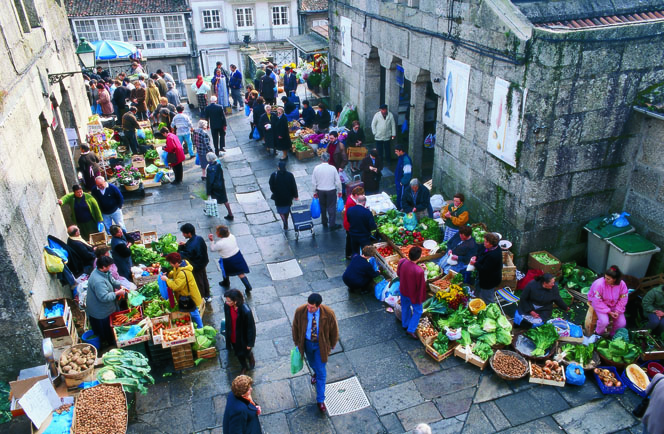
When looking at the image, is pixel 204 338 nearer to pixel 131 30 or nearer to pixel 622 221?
pixel 622 221

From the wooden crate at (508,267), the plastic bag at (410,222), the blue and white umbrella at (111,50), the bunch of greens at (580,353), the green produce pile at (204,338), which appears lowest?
the bunch of greens at (580,353)

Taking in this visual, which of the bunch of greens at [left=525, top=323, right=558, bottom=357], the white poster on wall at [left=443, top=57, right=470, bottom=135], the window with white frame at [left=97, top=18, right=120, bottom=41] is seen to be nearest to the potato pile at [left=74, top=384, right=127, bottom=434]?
the bunch of greens at [left=525, top=323, right=558, bottom=357]

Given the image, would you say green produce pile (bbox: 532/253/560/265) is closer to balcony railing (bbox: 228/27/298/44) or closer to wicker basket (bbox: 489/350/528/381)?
wicker basket (bbox: 489/350/528/381)

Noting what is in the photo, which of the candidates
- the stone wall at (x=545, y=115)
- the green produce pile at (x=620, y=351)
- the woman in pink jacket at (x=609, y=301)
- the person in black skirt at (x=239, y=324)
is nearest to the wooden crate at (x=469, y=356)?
the green produce pile at (x=620, y=351)

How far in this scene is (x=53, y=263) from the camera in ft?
25.0

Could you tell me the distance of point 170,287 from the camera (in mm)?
7352

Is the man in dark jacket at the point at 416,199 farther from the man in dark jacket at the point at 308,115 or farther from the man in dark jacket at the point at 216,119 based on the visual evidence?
the man in dark jacket at the point at 308,115

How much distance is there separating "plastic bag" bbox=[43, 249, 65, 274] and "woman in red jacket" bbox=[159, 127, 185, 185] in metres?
5.31

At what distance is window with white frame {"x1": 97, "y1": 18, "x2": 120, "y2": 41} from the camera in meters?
32.1

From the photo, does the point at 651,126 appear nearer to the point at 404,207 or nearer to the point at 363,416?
the point at 404,207

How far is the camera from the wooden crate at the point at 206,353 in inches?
290

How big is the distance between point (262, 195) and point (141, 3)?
84.7 feet

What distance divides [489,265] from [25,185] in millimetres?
7064

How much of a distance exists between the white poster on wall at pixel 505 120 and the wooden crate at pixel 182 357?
592 cm
